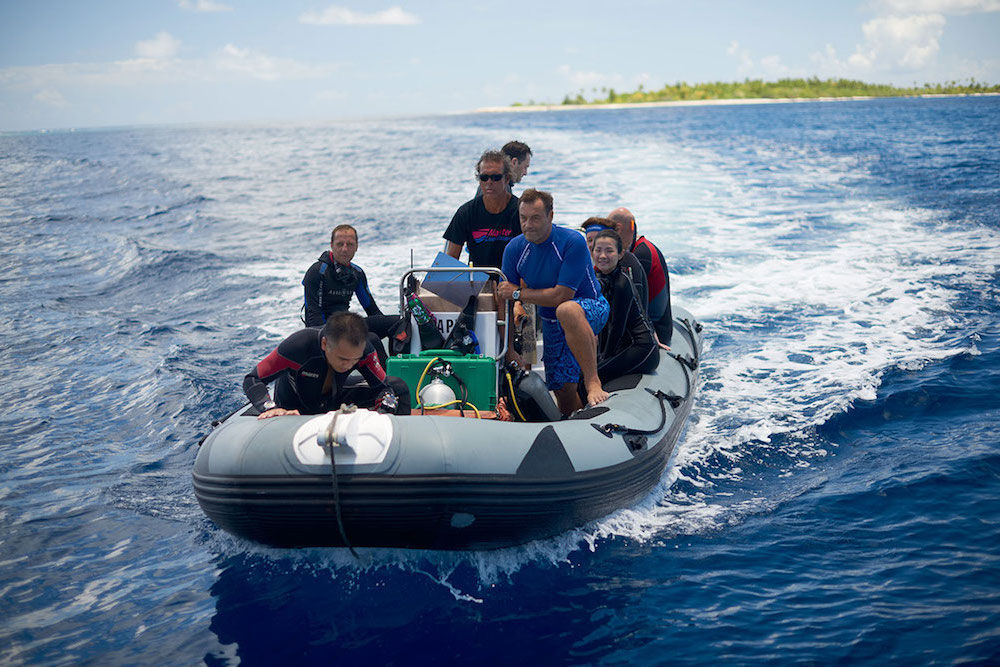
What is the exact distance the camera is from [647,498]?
4.52 metres

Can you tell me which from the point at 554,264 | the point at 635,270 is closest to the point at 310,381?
the point at 554,264

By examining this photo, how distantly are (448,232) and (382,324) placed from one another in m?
0.86

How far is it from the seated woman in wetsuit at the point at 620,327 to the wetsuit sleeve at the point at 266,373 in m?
2.00

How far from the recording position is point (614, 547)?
13.3 ft

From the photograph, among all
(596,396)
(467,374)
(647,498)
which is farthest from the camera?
(596,396)

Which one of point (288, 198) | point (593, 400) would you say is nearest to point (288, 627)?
point (593, 400)

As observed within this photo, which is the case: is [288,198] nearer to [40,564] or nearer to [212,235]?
[212,235]

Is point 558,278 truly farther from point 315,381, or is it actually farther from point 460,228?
point 315,381

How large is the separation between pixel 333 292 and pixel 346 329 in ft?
7.42

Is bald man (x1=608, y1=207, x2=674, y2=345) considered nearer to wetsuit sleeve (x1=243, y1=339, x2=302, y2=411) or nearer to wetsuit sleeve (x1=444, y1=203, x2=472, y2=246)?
wetsuit sleeve (x1=444, y1=203, x2=472, y2=246)

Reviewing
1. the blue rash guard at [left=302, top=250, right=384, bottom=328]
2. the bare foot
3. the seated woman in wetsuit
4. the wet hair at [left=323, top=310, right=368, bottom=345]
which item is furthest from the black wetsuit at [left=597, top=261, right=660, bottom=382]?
the wet hair at [left=323, top=310, right=368, bottom=345]

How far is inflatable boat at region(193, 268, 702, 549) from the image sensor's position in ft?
11.5

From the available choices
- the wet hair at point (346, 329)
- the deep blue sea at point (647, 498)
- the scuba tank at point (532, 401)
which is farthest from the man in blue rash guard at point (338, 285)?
the wet hair at point (346, 329)

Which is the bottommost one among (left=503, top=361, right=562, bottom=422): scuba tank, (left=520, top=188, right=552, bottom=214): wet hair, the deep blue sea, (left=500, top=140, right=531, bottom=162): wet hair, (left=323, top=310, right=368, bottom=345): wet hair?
the deep blue sea
